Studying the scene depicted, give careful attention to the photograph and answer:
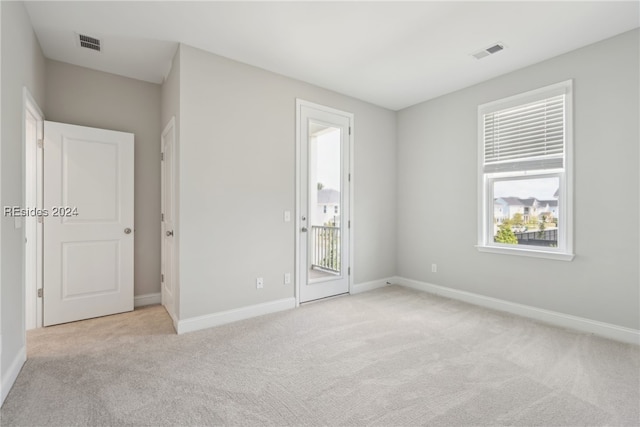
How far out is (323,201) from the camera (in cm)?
409

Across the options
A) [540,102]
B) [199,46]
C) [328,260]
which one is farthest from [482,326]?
[199,46]

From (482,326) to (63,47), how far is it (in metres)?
5.00

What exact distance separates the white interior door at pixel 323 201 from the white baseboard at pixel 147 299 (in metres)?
1.80

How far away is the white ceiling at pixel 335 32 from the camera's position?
2418 millimetres

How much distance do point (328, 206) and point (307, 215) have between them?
432 millimetres

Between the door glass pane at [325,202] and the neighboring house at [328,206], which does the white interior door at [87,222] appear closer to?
the door glass pane at [325,202]

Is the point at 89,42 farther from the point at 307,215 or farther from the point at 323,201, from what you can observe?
the point at 323,201

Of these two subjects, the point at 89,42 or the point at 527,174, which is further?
the point at 527,174

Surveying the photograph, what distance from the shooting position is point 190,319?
2951 mm

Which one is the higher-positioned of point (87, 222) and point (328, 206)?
point (328, 206)

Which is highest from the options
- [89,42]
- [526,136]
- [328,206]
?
[89,42]

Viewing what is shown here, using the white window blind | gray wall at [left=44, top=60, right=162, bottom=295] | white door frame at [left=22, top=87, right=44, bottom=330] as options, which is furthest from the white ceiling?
white door frame at [left=22, top=87, right=44, bottom=330]

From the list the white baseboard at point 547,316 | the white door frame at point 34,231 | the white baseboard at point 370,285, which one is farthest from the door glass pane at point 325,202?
the white door frame at point 34,231

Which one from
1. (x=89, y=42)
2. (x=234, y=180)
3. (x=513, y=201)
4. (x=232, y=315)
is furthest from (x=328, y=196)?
(x=89, y=42)
